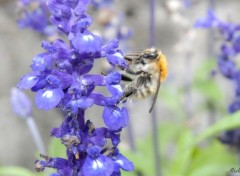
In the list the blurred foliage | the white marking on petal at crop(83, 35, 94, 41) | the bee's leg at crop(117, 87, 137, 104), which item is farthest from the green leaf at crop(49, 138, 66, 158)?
the blurred foliage

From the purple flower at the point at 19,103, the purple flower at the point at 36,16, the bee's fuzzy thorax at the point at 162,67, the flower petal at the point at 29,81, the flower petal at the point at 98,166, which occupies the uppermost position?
the purple flower at the point at 36,16

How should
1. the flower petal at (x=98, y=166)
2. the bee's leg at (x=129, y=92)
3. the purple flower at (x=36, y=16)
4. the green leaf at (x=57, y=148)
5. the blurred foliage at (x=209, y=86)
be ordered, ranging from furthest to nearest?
1. the blurred foliage at (x=209, y=86)
2. the purple flower at (x=36, y=16)
3. the green leaf at (x=57, y=148)
4. the bee's leg at (x=129, y=92)
5. the flower petal at (x=98, y=166)

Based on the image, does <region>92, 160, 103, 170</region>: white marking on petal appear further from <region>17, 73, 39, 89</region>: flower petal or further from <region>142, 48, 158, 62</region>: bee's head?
<region>142, 48, 158, 62</region>: bee's head

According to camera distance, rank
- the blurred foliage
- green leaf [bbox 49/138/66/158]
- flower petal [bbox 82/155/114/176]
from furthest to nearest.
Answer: the blurred foliage, green leaf [bbox 49/138/66/158], flower petal [bbox 82/155/114/176]

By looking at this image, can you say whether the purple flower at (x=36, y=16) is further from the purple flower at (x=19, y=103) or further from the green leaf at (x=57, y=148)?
the green leaf at (x=57, y=148)

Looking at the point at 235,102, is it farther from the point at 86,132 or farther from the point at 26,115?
the point at 86,132

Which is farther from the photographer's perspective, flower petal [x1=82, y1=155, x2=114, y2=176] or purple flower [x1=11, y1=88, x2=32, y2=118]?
purple flower [x1=11, y1=88, x2=32, y2=118]

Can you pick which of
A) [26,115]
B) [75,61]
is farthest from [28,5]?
[75,61]

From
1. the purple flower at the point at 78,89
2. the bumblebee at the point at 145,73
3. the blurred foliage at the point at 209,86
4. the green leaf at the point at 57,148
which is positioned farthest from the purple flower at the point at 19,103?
the blurred foliage at the point at 209,86

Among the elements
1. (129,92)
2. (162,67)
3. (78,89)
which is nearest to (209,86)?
(162,67)
